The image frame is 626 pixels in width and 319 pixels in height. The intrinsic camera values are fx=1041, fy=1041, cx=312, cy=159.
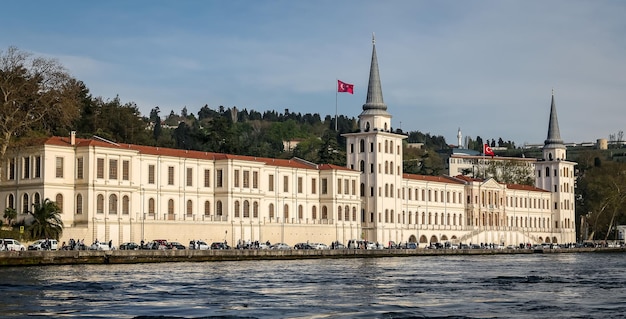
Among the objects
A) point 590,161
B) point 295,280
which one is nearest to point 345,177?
A: point 295,280

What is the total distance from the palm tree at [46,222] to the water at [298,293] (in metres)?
13.1

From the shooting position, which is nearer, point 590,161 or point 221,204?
point 221,204

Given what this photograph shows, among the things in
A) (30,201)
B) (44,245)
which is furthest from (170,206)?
(44,245)

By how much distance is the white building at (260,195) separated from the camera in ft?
276

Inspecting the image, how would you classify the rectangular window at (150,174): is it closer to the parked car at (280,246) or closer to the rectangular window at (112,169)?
the rectangular window at (112,169)

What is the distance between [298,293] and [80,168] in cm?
4159

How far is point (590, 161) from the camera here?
197250mm

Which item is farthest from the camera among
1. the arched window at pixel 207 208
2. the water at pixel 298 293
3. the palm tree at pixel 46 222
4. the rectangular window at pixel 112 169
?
the arched window at pixel 207 208

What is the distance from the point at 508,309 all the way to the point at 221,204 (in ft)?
188

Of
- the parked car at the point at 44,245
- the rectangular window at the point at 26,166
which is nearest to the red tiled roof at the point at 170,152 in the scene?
the rectangular window at the point at 26,166

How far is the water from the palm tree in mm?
13148

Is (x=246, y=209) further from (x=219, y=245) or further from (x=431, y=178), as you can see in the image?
(x=431, y=178)

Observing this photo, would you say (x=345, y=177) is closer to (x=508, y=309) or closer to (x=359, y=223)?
(x=359, y=223)

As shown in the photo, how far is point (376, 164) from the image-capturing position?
116250 mm
